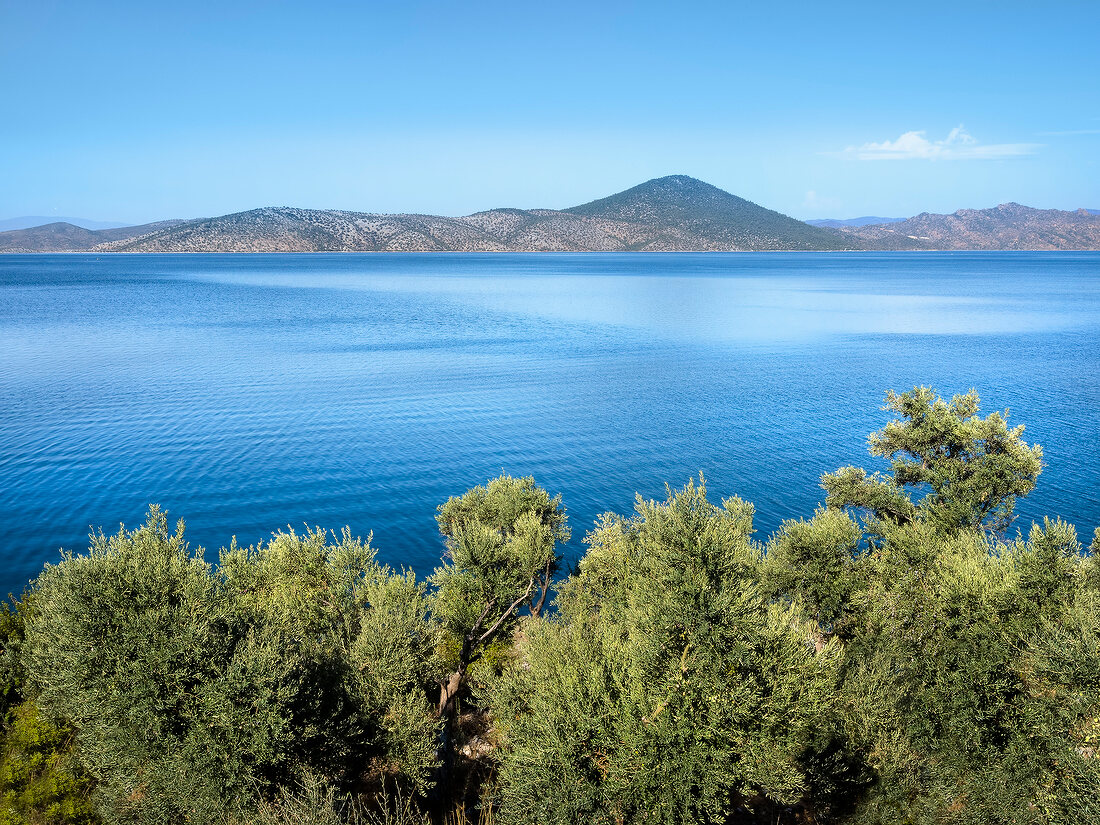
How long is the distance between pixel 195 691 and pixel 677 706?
41.3 ft

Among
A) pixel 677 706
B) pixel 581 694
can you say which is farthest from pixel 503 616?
pixel 677 706

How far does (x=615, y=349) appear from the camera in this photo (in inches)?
4222

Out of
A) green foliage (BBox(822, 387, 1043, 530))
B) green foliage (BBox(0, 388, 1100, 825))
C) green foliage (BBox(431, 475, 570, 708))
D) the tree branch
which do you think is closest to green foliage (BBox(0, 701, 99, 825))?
green foliage (BBox(0, 388, 1100, 825))

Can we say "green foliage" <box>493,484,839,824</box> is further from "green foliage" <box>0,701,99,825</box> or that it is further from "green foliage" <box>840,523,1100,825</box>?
"green foliage" <box>0,701,99,825</box>

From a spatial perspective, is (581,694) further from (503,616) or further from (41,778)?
(41,778)

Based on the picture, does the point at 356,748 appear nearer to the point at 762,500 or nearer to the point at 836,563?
the point at 836,563

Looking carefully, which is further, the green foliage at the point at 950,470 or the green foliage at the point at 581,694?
the green foliage at the point at 950,470

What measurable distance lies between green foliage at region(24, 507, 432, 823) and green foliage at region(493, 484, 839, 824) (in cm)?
531

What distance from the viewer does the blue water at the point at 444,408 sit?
46.9m

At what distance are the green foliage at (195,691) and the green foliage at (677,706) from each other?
5313mm

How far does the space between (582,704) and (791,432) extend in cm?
5253

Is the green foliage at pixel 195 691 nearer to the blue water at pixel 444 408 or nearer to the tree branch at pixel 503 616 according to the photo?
the tree branch at pixel 503 616

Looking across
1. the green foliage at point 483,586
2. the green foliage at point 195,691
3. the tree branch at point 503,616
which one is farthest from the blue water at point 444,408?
the green foliage at point 195,691

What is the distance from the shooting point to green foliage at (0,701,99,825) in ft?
65.2
